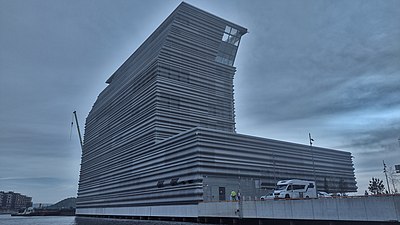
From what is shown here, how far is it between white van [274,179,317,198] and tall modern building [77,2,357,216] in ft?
37.6

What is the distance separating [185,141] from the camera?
3327 inches

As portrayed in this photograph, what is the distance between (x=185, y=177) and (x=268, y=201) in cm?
3525

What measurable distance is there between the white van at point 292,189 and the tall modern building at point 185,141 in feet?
37.6

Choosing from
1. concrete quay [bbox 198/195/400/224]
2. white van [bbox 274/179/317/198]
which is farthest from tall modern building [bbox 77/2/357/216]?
concrete quay [bbox 198/195/400/224]

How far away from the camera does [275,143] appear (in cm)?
9700

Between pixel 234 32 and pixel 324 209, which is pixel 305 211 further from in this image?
pixel 234 32

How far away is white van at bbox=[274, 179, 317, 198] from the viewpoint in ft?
190

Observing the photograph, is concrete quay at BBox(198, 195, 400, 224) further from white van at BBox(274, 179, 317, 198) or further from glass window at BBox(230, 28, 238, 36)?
glass window at BBox(230, 28, 238, 36)

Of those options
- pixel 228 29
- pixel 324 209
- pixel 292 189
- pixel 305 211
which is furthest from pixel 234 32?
pixel 324 209

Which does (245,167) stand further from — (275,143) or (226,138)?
(275,143)

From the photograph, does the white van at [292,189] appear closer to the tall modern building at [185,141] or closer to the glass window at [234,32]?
the tall modern building at [185,141]

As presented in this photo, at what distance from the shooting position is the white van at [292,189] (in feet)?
190

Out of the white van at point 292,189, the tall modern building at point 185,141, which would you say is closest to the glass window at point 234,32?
the tall modern building at point 185,141

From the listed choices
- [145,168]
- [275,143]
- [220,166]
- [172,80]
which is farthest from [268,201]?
[172,80]
